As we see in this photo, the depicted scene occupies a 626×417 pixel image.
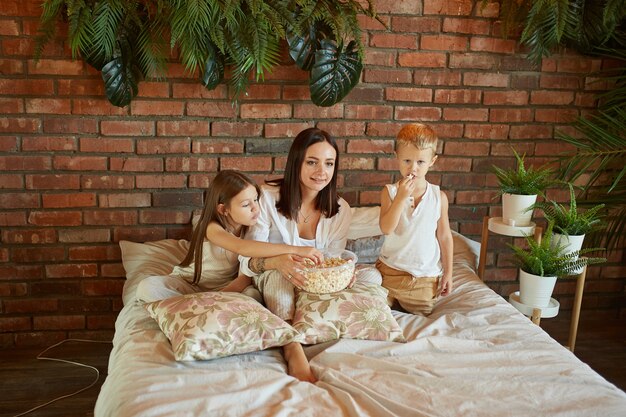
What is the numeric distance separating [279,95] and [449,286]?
1.07 metres

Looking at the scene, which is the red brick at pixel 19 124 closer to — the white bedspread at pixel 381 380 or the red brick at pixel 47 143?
the red brick at pixel 47 143

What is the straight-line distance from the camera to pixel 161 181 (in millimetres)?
2541

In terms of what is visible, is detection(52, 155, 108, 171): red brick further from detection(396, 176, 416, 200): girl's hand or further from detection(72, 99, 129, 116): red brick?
detection(396, 176, 416, 200): girl's hand

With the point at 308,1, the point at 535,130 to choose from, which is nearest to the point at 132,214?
the point at 308,1

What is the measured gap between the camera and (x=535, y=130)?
109 inches

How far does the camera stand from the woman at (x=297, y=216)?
77.4 inches

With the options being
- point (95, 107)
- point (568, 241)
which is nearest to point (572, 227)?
point (568, 241)

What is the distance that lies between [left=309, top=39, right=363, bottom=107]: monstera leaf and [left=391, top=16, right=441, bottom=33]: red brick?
0.25 meters

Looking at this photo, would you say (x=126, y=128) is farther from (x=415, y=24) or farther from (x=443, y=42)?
(x=443, y=42)

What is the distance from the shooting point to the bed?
56.7 inches

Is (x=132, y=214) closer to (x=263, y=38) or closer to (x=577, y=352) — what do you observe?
(x=263, y=38)

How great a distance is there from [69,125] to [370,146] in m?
1.29

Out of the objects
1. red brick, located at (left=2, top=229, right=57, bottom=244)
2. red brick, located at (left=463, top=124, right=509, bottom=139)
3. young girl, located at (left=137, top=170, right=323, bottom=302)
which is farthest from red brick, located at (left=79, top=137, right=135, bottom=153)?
red brick, located at (left=463, top=124, right=509, bottom=139)

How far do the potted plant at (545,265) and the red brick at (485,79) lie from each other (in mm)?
829
